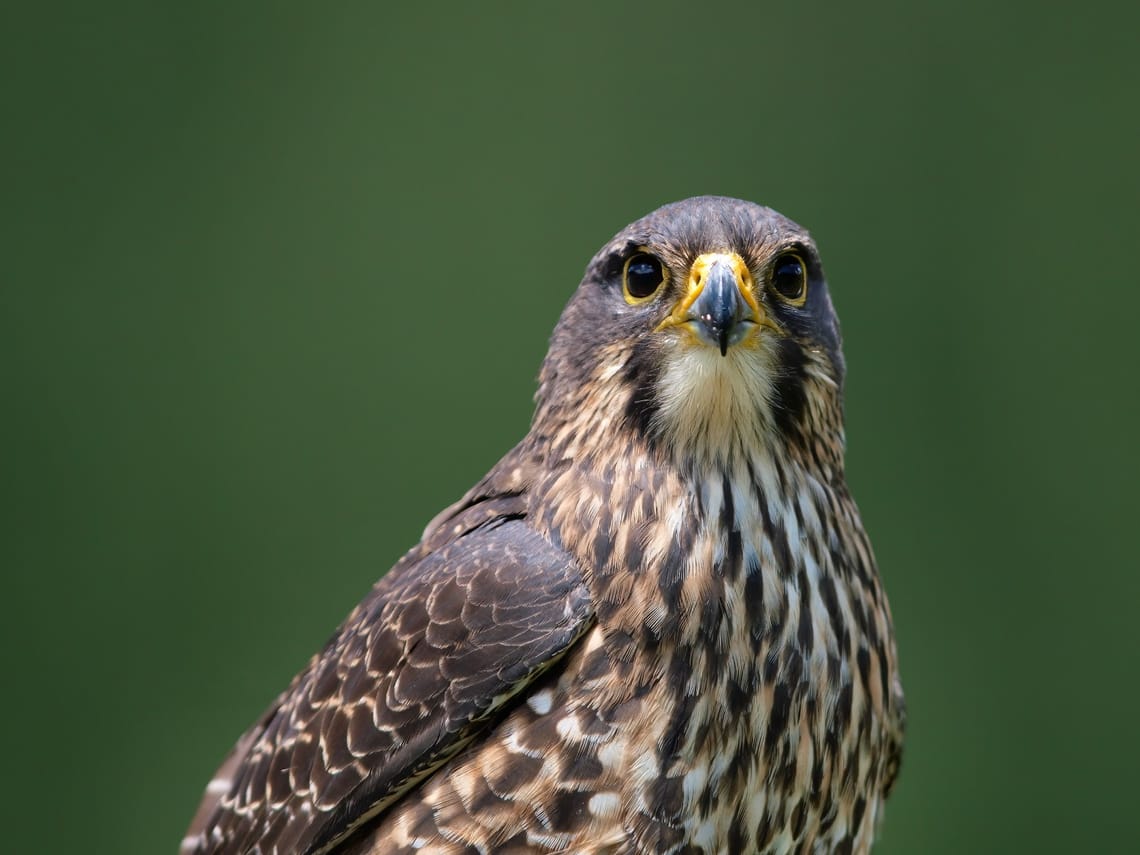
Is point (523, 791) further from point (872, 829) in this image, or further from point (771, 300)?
point (771, 300)

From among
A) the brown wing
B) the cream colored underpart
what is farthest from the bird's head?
the brown wing

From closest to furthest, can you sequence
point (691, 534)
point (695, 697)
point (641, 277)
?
point (695, 697) → point (691, 534) → point (641, 277)

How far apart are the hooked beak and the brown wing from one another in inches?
17.3

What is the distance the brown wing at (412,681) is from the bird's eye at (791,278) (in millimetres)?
588

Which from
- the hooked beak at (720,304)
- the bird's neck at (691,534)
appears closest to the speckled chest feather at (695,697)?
the bird's neck at (691,534)

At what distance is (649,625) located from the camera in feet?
7.42

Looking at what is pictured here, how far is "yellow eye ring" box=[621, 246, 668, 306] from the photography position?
8.02 ft

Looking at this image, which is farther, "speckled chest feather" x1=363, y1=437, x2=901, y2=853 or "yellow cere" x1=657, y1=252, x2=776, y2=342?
"yellow cere" x1=657, y1=252, x2=776, y2=342

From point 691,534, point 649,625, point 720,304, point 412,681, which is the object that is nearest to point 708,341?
point 720,304

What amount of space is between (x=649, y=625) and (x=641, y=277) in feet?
1.98

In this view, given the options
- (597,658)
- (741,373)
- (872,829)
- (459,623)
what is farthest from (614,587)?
(872,829)

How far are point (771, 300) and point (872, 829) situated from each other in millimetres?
950

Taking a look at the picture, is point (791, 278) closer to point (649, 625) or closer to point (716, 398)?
point (716, 398)

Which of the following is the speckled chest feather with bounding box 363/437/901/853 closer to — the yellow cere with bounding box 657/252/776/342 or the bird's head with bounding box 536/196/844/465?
the bird's head with bounding box 536/196/844/465
